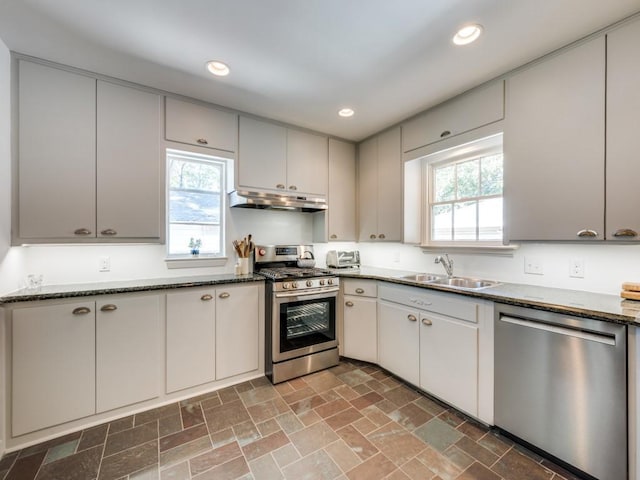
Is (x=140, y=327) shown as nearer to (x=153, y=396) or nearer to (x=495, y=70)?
(x=153, y=396)

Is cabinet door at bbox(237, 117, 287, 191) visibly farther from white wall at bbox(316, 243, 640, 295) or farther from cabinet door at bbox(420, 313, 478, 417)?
cabinet door at bbox(420, 313, 478, 417)

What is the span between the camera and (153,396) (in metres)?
2.07

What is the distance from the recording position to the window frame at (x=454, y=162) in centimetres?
237

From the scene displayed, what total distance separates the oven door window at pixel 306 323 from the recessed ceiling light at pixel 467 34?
88.1 inches

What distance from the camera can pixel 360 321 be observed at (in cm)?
277

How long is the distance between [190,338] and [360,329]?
1580mm

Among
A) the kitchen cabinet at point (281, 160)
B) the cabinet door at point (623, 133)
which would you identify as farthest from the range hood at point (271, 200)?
the cabinet door at point (623, 133)

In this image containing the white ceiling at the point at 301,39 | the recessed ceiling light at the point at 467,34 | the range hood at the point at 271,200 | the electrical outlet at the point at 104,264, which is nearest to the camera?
the white ceiling at the point at 301,39

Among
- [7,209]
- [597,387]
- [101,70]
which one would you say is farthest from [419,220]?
[7,209]

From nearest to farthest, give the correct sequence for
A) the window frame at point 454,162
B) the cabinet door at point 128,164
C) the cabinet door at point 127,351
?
the cabinet door at point 127,351
the cabinet door at point 128,164
the window frame at point 454,162

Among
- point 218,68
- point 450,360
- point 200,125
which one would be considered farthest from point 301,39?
point 450,360

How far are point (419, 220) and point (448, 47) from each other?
165cm

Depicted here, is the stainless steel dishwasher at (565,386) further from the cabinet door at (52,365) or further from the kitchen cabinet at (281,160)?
the cabinet door at (52,365)

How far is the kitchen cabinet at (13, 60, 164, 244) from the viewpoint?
72.3 inches
